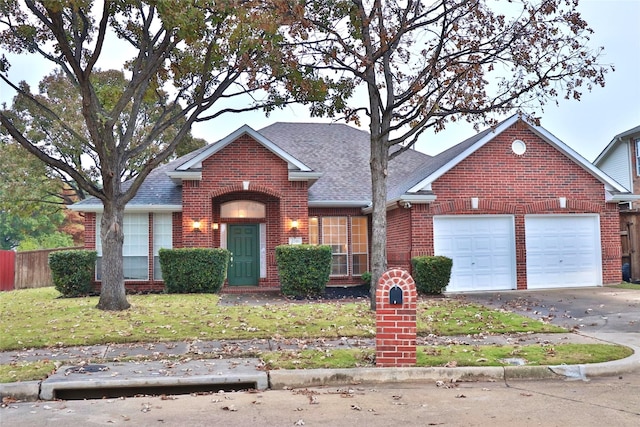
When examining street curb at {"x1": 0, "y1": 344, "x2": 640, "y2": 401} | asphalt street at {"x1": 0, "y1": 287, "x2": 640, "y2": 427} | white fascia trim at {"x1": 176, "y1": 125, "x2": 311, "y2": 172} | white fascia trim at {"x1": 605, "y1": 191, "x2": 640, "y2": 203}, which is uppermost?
white fascia trim at {"x1": 176, "y1": 125, "x2": 311, "y2": 172}

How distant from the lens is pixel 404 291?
726 centimetres

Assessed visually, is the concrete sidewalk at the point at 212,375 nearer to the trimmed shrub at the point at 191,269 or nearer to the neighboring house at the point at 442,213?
the trimmed shrub at the point at 191,269

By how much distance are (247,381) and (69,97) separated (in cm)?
2583

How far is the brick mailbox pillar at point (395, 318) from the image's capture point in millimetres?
7211

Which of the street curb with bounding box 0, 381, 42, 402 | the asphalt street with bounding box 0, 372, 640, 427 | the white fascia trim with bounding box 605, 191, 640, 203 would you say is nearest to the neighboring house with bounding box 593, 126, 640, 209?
the white fascia trim with bounding box 605, 191, 640, 203

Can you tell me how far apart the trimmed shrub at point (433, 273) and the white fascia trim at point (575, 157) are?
523 cm

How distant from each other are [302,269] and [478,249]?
5400 millimetres

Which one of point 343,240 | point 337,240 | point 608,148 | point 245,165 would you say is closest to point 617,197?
point 343,240

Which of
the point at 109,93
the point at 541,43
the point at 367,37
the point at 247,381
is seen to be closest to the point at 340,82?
the point at 367,37

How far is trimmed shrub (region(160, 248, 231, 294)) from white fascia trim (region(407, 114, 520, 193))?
6.13 metres

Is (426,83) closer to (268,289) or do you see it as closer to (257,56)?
(257,56)

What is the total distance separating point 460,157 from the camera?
16516 millimetres

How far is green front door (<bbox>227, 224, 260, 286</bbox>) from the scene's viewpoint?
18.6 metres

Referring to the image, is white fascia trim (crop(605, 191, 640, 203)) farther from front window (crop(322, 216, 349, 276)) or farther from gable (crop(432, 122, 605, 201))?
front window (crop(322, 216, 349, 276))
